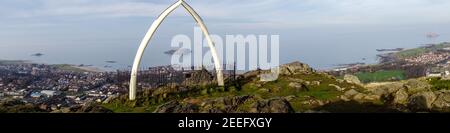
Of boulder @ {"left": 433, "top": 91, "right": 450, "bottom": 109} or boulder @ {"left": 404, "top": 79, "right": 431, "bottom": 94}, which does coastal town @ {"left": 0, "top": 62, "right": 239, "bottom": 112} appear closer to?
boulder @ {"left": 404, "top": 79, "right": 431, "bottom": 94}

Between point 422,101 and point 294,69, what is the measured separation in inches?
1073

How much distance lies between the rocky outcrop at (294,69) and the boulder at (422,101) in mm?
25505

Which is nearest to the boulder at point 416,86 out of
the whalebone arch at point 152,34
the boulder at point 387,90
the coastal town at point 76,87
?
the boulder at point 387,90

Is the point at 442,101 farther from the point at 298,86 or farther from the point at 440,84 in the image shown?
A: the point at 298,86

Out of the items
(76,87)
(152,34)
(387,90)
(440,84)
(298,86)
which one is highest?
(152,34)

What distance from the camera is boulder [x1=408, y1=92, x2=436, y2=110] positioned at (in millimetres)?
41562

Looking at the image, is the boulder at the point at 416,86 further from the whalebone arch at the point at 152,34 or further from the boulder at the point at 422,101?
the whalebone arch at the point at 152,34

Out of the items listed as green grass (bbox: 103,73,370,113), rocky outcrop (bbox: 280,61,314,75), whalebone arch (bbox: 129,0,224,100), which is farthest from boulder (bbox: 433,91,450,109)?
rocky outcrop (bbox: 280,61,314,75)

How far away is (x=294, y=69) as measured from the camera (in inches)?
2697

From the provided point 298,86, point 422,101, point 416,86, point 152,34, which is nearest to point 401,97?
point 422,101

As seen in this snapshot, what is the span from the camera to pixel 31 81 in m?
105

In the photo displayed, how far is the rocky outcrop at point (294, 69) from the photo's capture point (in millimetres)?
67812
